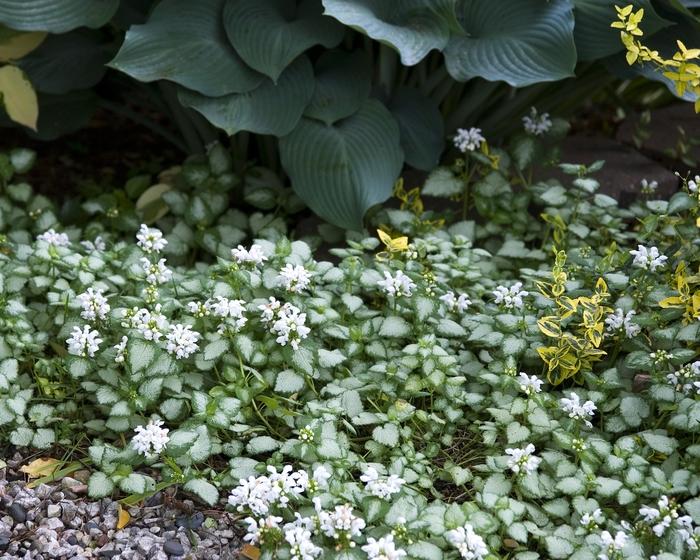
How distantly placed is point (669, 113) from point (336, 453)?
250cm

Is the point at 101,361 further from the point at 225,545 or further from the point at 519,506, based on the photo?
the point at 519,506

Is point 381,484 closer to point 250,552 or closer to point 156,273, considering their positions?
point 250,552

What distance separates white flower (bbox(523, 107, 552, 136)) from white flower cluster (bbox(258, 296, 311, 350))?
1.25m

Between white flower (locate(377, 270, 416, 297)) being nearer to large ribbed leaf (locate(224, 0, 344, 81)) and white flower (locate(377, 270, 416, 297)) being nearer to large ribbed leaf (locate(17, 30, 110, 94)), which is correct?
large ribbed leaf (locate(224, 0, 344, 81))

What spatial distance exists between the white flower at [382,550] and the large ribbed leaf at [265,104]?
1.42 m

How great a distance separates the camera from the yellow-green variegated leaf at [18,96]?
3170 mm

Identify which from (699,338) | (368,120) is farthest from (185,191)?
(699,338)

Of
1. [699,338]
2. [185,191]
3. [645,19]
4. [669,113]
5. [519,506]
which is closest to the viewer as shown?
[519,506]

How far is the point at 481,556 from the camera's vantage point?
192 centimetres

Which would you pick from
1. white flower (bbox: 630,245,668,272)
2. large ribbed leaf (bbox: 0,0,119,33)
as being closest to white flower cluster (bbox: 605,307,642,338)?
white flower (bbox: 630,245,668,272)

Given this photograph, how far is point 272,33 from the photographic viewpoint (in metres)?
2.94

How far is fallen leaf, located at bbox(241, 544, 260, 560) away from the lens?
2.07 meters

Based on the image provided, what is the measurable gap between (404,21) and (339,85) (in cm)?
31

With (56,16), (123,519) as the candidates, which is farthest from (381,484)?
(56,16)
